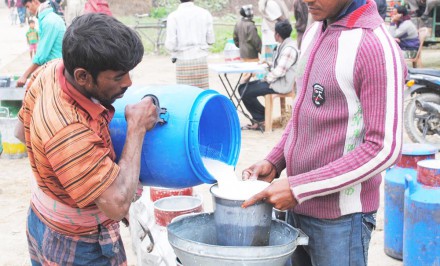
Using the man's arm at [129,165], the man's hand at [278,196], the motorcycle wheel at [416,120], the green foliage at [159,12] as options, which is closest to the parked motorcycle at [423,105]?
the motorcycle wheel at [416,120]

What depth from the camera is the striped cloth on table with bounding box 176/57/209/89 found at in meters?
7.15

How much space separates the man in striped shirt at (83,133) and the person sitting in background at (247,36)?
286 inches

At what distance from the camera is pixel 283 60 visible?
705 centimetres

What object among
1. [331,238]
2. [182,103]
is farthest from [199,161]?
[331,238]

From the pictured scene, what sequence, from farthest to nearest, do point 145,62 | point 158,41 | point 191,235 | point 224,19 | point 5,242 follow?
point 224,19, point 158,41, point 145,62, point 5,242, point 191,235

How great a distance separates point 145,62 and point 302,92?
12810 millimetres

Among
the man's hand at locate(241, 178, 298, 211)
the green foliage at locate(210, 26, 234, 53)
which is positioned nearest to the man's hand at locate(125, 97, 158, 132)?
the man's hand at locate(241, 178, 298, 211)

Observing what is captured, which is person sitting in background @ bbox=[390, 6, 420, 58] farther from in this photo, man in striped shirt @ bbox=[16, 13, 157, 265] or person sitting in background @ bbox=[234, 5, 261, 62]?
man in striped shirt @ bbox=[16, 13, 157, 265]

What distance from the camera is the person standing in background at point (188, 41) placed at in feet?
23.3

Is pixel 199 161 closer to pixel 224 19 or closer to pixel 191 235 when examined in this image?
pixel 191 235

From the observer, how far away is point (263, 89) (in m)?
7.56

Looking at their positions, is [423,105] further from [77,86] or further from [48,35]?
[77,86]

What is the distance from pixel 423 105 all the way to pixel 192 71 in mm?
2645

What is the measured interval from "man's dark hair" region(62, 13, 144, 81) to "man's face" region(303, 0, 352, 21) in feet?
1.90
